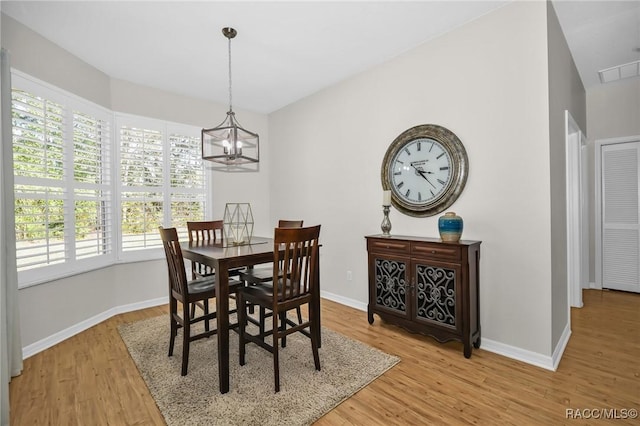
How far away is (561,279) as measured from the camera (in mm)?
2578

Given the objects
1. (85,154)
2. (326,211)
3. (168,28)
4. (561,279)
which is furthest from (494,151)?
(85,154)

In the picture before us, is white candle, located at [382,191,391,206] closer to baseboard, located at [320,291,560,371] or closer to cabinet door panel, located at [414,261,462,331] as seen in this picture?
cabinet door panel, located at [414,261,462,331]

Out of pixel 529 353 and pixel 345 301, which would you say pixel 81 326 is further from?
pixel 529 353

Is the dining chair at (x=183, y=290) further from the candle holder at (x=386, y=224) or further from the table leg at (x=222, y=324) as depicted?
the candle holder at (x=386, y=224)

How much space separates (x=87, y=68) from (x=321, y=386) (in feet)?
12.9

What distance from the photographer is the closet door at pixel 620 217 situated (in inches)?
157

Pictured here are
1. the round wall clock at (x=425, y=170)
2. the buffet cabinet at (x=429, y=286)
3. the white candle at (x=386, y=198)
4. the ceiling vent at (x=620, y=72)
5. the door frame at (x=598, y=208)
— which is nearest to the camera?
the buffet cabinet at (x=429, y=286)

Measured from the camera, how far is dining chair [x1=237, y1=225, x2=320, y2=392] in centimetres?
209

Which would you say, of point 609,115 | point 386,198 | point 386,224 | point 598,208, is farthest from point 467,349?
point 609,115

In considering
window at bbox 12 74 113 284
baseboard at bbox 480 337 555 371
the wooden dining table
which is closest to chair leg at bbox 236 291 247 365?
the wooden dining table

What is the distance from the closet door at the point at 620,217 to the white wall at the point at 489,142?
2.97 m

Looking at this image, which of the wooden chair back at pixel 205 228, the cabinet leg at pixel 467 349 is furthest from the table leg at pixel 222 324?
the cabinet leg at pixel 467 349

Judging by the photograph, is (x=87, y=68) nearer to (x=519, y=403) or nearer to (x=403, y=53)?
(x=403, y=53)

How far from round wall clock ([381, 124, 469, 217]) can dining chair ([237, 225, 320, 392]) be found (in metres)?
1.24
